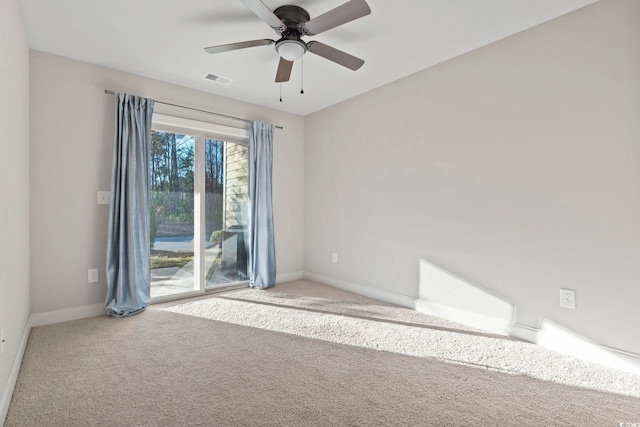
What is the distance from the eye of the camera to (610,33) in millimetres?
2186

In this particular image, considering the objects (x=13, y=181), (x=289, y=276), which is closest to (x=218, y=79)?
(x=13, y=181)

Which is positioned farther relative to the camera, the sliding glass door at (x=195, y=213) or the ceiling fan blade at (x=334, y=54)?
the sliding glass door at (x=195, y=213)

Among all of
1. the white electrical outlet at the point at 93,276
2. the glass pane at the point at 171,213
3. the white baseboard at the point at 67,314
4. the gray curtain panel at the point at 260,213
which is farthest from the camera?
the gray curtain panel at the point at 260,213

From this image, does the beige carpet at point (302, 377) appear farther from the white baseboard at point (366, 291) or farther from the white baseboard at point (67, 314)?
the white baseboard at point (366, 291)

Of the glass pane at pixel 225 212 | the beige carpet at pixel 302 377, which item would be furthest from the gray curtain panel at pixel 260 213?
the beige carpet at pixel 302 377

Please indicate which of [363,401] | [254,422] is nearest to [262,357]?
[254,422]

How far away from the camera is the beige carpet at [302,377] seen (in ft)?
5.37

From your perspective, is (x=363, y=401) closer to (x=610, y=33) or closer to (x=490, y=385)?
(x=490, y=385)

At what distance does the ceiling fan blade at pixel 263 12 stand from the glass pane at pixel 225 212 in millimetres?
2206

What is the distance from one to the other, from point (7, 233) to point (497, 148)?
3.52 m

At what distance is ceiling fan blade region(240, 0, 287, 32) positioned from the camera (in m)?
1.82

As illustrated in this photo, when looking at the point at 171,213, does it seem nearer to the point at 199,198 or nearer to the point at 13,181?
the point at 199,198

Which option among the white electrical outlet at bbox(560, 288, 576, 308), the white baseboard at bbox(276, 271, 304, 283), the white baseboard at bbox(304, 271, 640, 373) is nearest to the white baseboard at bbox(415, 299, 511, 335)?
the white baseboard at bbox(304, 271, 640, 373)

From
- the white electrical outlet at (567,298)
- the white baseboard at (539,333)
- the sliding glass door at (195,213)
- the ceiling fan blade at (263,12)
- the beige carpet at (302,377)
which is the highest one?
the ceiling fan blade at (263,12)
